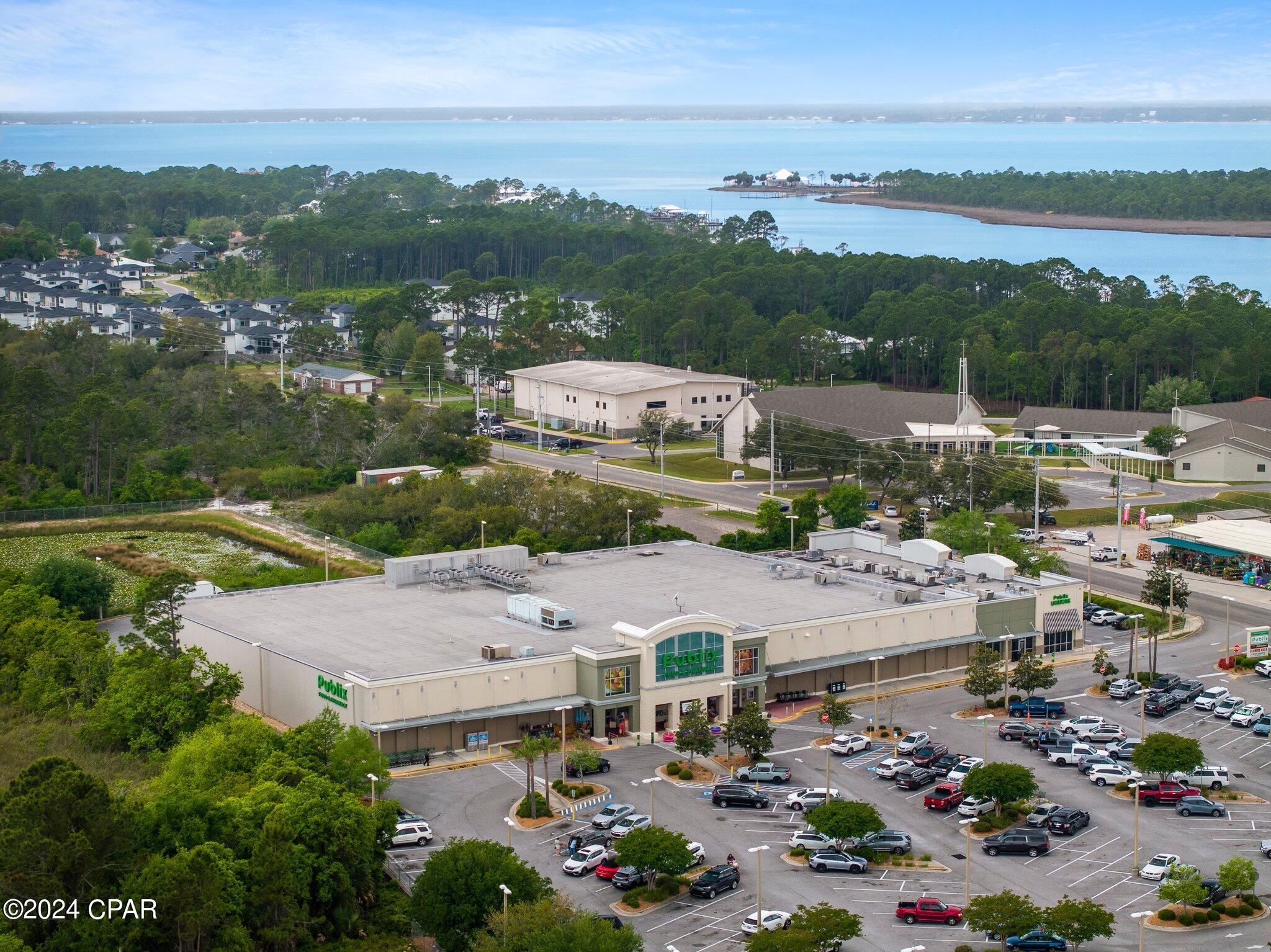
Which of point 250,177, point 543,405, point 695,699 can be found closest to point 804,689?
point 695,699

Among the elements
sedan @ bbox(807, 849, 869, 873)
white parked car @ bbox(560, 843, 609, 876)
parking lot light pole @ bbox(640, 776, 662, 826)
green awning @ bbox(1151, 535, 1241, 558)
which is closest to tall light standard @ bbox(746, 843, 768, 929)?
sedan @ bbox(807, 849, 869, 873)

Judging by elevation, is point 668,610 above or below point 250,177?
below

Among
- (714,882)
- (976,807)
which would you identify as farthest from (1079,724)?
(714,882)

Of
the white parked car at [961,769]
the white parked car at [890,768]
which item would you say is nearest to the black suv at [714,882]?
the white parked car at [890,768]

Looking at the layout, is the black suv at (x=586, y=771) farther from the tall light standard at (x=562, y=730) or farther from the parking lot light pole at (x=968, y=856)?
the parking lot light pole at (x=968, y=856)

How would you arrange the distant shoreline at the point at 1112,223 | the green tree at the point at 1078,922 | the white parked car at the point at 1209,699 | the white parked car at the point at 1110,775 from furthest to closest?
the distant shoreline at the point at 1112,223 → the white parked car at the point at 1209,699 → the white parked car at the point at 1110,775 → the green tree at the point at 1078,922

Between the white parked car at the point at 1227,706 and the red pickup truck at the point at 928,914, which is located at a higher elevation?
the red pickup truck at the point at 928,914

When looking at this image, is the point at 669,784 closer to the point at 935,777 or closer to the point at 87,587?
the point at 935,777
